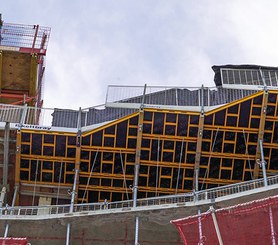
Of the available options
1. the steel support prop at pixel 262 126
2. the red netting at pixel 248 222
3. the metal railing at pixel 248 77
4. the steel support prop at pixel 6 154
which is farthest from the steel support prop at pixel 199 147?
the steel support prop at pixel 6 154

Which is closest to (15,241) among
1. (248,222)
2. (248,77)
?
(248,222)

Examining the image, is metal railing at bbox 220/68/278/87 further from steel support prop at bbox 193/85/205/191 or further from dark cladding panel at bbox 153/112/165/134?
dark cladding panel at bbox 153/112/165/134

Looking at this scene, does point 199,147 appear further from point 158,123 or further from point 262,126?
point 262,126

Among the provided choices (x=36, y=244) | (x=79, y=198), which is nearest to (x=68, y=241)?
(x=36, y=244)

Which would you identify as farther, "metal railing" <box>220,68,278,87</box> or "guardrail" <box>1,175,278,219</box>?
"metal railing" <box>220,68,278,87</box>

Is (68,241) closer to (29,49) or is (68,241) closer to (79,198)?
(79,198)

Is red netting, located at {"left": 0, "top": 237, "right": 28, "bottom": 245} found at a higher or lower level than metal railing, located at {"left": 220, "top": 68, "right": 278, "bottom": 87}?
lower

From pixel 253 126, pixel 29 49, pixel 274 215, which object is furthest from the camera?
pixel 29 49

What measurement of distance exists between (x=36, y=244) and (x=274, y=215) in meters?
12.8

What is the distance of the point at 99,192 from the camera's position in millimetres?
34812

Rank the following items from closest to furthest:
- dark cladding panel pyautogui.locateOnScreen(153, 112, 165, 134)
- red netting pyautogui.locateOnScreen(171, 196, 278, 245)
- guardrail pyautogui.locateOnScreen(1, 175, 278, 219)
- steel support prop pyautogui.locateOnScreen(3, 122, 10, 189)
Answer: red netting pyautogui.locateOnScreen(171, 196, 278, 245), guardrail pyautogui.locateOnScreen(1, 175, 278, 219), steel support prop pyautogui.locateOnScreen(3, 122, 10, 189), dark cladding panel pyautogui.locateOnScreen(153, 112, 165, 134)

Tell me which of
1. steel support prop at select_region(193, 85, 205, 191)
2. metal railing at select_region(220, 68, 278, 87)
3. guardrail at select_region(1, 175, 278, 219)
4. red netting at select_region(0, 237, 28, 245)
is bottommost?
red netting at select_region(0, 237, 28, 245)

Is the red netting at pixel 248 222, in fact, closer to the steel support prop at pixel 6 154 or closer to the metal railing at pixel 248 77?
the metal railing at pixel 248 77

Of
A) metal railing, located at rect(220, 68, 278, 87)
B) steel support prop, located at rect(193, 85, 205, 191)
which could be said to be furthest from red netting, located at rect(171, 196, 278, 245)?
metal railing, located at rect(220, 68, 278, 87)
